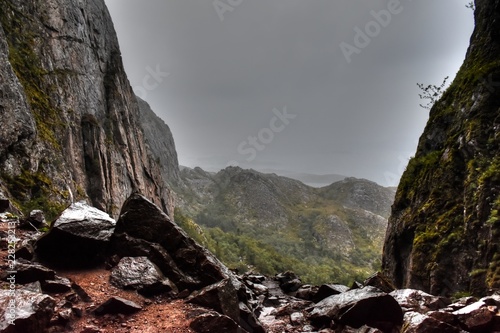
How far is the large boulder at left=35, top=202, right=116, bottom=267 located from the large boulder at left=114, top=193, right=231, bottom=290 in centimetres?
88

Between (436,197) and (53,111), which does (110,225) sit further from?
(53,111)

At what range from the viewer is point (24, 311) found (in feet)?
25.8

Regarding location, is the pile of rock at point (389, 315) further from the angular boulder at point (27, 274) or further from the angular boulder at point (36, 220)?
the angular boulder at point (36, 220)

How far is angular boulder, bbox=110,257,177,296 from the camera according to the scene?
481 inches

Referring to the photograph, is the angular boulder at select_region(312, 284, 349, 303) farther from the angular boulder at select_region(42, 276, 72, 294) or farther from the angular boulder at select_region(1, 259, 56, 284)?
the angular boulder at select_region(1, 259, 56, 284)

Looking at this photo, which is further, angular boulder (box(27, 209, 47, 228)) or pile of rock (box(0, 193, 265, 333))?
angular boulder (box(27, 209, 47, 228))

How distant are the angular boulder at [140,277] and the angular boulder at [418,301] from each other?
9452 millimetres

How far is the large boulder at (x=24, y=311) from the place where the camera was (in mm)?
7556

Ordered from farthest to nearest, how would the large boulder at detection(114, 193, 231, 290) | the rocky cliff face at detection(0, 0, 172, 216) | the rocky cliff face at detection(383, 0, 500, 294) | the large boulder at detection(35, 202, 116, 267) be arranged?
the rocky cliff face at detection(0, 0, 172, 216) → the rocky cliff face at detection(383, 0, 500, 294) → the large boulder at detection(114, 193, 231, 290) → the large boulder at detection(35, 202, 116, 267)

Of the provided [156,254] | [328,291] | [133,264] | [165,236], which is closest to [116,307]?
[133,264]

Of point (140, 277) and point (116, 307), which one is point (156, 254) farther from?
point (116, 307)

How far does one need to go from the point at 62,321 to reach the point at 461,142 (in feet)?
98.9

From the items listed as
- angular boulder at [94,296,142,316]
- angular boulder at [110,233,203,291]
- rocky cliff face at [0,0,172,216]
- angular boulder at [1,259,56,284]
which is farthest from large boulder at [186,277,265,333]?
rocky cliff face at [0,0,172,216]

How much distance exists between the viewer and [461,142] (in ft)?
90.8
